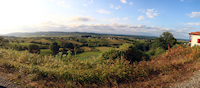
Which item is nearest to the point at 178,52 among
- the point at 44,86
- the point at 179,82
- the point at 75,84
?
the point at 179,82

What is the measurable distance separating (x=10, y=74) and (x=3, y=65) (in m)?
1.10

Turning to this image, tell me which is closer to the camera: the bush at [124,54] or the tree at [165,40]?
the bush at [124,54]

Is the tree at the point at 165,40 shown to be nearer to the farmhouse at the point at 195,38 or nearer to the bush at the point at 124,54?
the farmhouse at the point at 195,38

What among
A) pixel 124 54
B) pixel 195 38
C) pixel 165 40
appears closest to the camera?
pixel 124 54

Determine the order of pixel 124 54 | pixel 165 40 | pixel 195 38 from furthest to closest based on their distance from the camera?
pixel 165 40 → pixel 195 38 → pixel 124 54

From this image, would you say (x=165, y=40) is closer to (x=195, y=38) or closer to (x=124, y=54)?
(x=195, y=38)

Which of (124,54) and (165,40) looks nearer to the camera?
(124,54)

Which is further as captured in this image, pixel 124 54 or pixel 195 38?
pixel 195 38

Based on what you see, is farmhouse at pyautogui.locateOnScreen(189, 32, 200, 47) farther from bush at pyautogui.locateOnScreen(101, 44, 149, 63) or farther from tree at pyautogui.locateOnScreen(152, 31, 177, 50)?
tree at pyautogui.locateOnScreen(152, 31, 177, 50)

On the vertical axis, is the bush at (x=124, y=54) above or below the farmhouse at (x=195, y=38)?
below

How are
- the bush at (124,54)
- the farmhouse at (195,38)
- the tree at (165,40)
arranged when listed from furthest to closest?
the tree at (165,40), the farmhouse at (195,38), the bush at (124,54)

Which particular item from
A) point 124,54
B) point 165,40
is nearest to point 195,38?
point 124,54

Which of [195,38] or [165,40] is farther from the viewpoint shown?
[165,40]

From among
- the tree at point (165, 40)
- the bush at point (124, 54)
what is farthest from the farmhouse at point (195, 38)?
the tree at point (165, 40)
